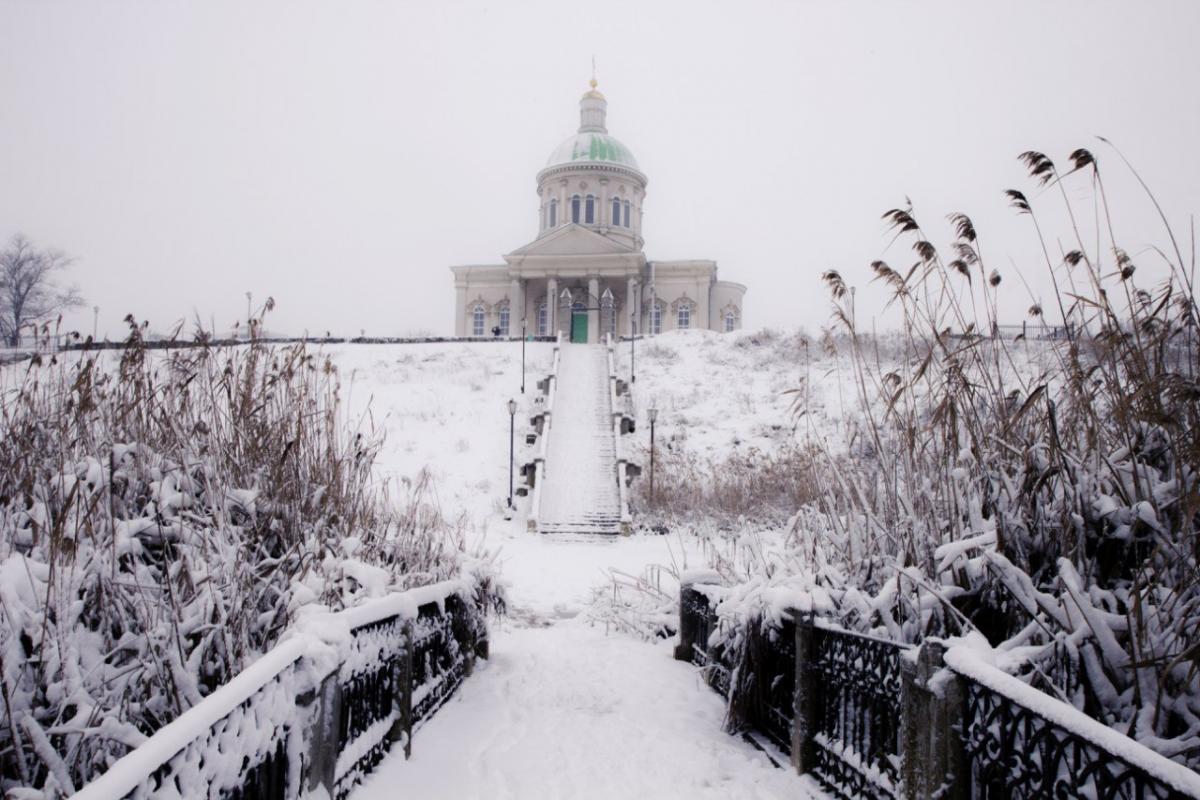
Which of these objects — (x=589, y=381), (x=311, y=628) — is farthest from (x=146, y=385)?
(x=589, y=381)

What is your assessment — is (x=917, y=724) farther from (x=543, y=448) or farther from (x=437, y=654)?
(x=543, y=448)

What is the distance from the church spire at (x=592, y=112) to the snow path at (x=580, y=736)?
4707cm

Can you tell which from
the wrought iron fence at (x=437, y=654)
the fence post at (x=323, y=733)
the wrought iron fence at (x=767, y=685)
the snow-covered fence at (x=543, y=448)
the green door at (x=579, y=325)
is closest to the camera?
the fence post at (x=323, y=733)

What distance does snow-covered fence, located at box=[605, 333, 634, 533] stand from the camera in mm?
18516

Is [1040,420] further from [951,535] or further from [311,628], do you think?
[311,628]

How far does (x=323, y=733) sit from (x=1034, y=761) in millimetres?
2868

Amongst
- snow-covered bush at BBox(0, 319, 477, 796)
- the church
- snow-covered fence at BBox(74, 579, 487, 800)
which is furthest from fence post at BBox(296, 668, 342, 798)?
the church

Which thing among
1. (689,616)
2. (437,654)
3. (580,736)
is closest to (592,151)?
(689,616)

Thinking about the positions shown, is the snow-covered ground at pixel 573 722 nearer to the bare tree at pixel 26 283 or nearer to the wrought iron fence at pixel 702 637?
the wrought iron fence at pixel 702 637

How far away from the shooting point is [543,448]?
21.5 metres

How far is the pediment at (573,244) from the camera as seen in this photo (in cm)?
4316

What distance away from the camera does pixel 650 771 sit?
15.1 feet

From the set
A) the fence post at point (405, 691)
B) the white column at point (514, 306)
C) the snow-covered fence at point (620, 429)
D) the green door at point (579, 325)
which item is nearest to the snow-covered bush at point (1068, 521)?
the fence post at point (405, 691)

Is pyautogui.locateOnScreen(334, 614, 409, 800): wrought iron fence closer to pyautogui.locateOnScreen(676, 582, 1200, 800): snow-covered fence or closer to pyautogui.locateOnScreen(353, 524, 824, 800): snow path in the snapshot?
pyautogui.locateOnScreen(353, 524, 824, 800): snow path
